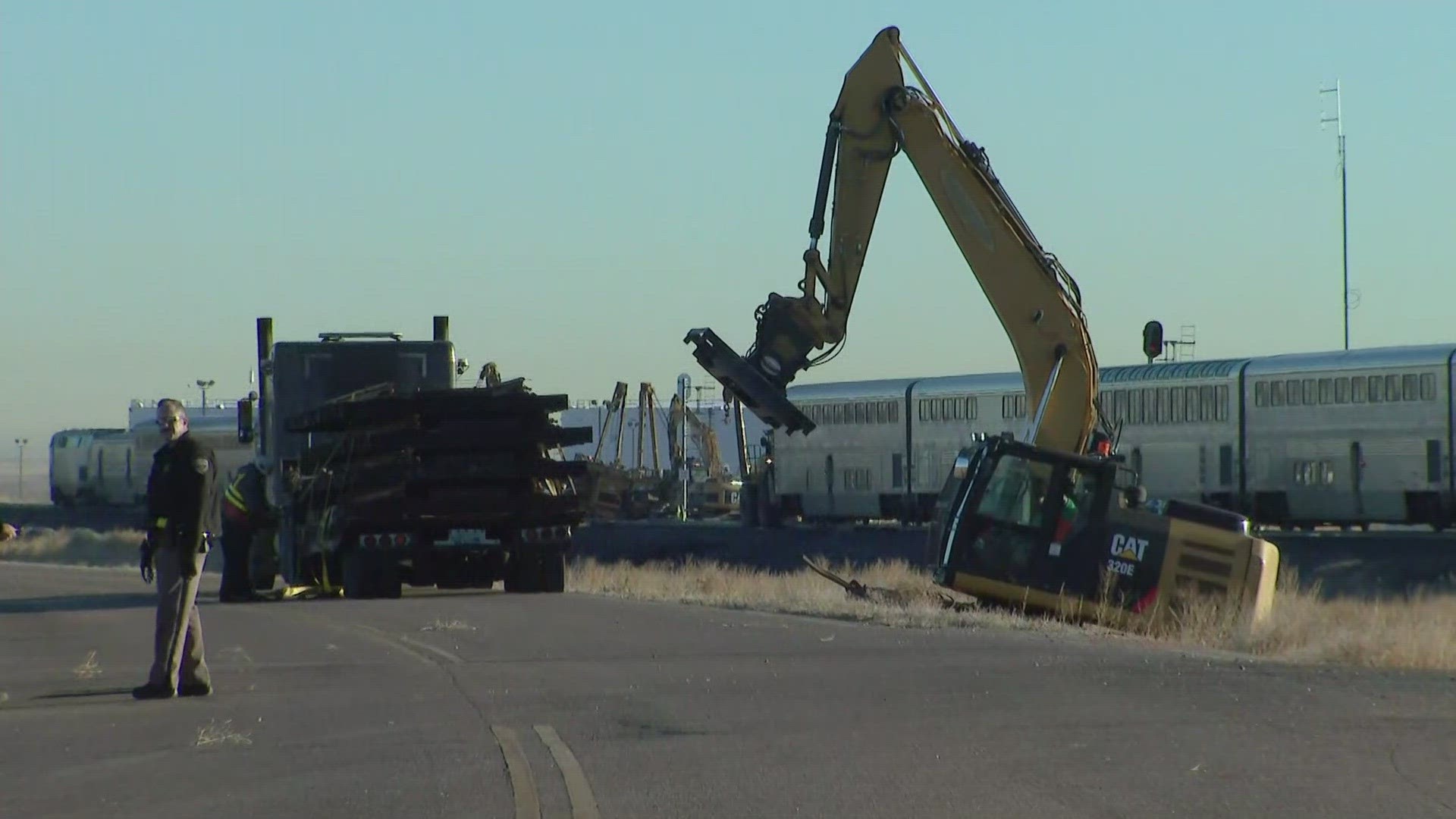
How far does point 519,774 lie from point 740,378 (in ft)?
41.6

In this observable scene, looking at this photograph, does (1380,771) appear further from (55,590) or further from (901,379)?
(901,379)

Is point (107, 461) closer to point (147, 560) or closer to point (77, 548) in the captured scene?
point (77, 548)

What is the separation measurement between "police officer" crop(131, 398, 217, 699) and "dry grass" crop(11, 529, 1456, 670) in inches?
78.8

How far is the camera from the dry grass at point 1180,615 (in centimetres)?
1659

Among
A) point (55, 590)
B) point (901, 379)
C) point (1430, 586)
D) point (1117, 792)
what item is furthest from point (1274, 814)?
point (901, 379)

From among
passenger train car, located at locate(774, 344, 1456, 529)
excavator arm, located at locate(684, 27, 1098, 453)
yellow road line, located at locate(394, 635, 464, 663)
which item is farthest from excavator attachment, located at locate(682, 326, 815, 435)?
passenger train car, located at locate(774, 344, 1456, 529)

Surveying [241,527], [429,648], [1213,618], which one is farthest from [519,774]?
[241,527]

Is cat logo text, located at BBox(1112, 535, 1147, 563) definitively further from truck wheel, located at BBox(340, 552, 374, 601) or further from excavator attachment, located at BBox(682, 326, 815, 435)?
truck wheel, located at BBox(340, 552, 374, 601)

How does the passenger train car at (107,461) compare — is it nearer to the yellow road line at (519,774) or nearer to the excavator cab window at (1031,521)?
the excavator cab window at (1031,521)

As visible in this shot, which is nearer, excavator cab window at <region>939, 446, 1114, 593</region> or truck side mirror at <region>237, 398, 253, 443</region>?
excavator cab window at <region>939, 446, 1114, 593</region>

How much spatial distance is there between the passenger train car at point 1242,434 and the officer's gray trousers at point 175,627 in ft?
80.8

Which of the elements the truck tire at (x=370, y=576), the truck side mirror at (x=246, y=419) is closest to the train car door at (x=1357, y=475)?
the truck side mirror at (x=246, y=419)

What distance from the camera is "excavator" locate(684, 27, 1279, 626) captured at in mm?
20703

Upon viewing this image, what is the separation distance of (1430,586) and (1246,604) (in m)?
12.7
